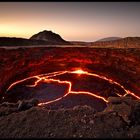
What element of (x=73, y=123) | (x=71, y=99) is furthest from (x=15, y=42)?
(x=73, y=123)

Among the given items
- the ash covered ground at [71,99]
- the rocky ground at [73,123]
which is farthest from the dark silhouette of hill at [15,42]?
the rocky ground at [73,123]

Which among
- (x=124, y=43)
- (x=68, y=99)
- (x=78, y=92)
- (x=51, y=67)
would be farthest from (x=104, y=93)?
(x=124, y=43)

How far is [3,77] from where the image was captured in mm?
14977

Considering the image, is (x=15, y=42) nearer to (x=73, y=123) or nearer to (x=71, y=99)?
(x=71, y=99)

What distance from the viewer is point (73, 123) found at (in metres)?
4.47

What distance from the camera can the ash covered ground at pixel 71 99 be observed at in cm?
431

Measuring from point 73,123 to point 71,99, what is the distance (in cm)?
858

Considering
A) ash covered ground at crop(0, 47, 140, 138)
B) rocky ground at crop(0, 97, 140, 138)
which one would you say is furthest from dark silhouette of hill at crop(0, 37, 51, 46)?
rocky ground at crop(0, 97, 140, 138)

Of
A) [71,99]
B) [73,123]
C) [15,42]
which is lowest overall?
[71,99]

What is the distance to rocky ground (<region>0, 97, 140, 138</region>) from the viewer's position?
13.6 feet

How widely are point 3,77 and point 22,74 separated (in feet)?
9.95

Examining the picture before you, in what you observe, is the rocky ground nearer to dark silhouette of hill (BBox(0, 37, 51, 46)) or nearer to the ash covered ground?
the ash covered ground

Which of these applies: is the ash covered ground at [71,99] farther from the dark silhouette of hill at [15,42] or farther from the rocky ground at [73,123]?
the dark silhouette of hill at [15,42]

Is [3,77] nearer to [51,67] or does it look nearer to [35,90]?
[35,90]
